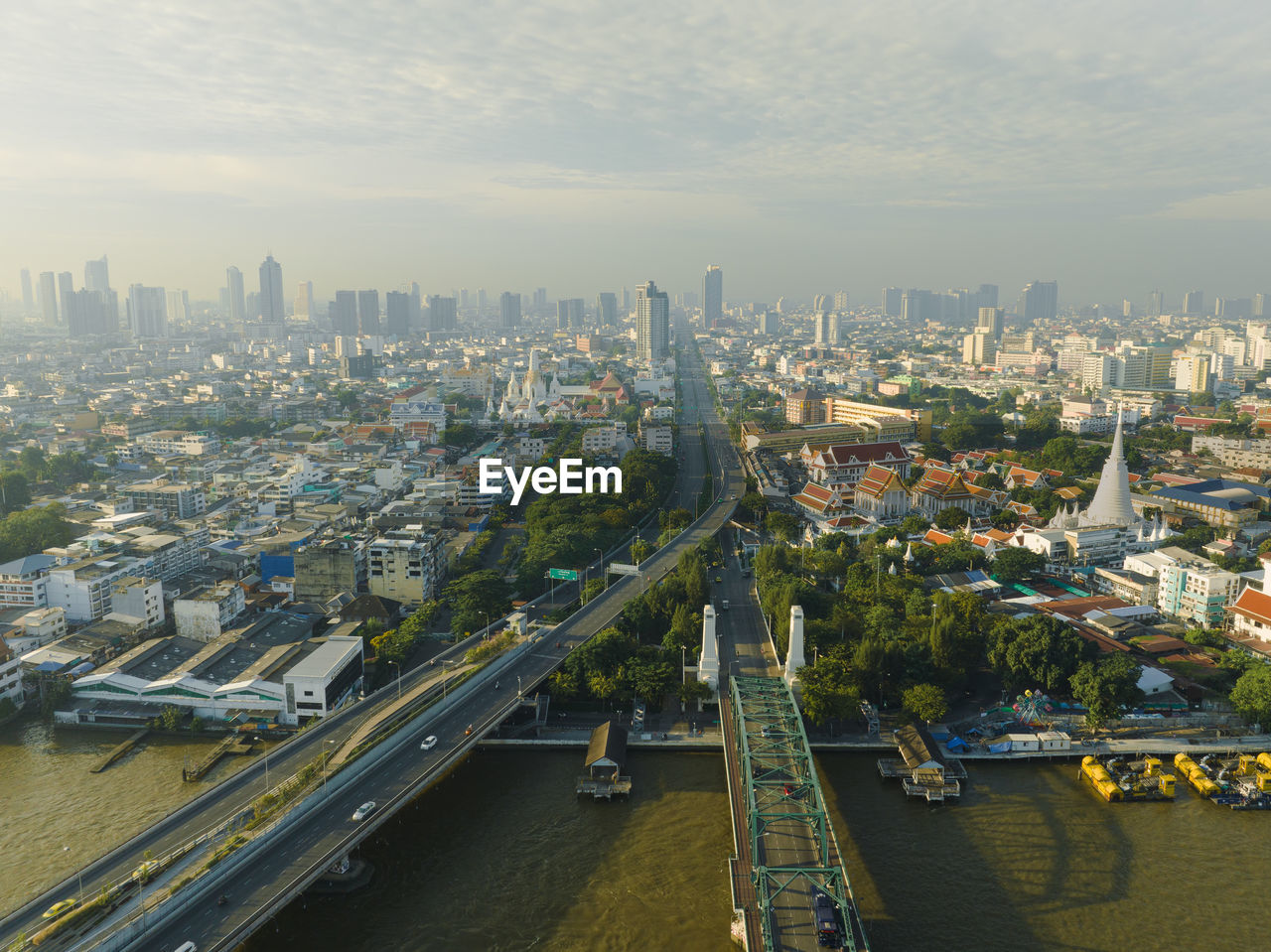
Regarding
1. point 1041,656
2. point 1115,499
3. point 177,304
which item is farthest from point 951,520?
point 177,304

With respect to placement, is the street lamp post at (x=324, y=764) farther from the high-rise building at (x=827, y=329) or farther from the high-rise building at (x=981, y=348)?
the high-rise building at (x=827, y=329)

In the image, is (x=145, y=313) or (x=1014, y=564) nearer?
(x=1014, y=564)

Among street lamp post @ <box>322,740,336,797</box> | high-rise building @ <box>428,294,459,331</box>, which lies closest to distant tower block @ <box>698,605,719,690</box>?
street lamp post @ <box>322,740,336,797</box>

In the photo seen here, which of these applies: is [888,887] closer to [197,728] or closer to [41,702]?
[197,728]

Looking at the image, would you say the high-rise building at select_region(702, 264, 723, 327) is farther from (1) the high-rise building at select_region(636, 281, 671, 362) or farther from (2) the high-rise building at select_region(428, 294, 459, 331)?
(1) the high-rise building at select_region(636, 281, 671, 362)

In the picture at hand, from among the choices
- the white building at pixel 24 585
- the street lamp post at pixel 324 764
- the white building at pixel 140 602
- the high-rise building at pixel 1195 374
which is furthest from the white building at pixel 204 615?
the high-rise building at pixel 1195 374

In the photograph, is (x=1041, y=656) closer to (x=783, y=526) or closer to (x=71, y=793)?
(x=783, y=526)
